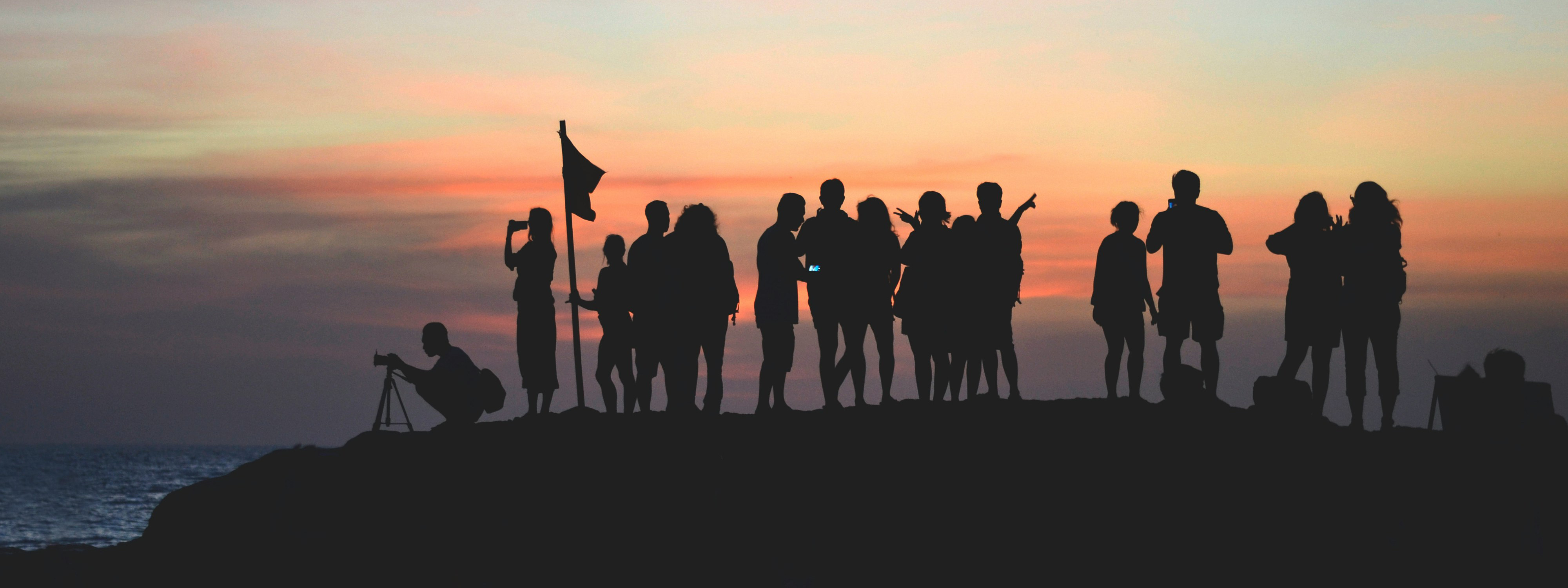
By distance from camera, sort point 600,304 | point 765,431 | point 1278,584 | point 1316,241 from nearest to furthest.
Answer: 1. point 1278,584
2. point 1316,241
3. point 765,431
4. point 600,304

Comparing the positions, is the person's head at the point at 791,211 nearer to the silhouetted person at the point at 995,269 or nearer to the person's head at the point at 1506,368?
the silhouetted person at the point at 995,269

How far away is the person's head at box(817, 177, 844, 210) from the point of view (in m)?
12.6

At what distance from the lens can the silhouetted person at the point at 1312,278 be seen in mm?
12203

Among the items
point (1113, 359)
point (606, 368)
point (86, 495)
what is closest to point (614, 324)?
point (606, 368)

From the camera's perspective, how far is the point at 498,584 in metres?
11.6

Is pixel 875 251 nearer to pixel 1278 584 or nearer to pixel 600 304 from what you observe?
pixel 600 304

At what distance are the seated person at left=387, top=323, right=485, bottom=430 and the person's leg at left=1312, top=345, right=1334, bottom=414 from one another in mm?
8517

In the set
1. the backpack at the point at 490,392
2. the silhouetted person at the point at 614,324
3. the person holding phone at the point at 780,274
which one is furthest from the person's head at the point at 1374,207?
the backpack at the point at 490,392

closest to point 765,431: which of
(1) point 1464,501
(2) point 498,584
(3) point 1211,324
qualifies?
(2) point 498,584

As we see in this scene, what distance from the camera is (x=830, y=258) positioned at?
12719mm

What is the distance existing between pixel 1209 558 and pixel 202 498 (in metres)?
10.6

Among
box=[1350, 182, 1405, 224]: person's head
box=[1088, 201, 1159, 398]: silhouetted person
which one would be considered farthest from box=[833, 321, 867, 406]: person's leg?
box=[1350, 182, 1405, 224]: person's head

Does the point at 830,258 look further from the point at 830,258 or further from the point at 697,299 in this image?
the point at 697,299

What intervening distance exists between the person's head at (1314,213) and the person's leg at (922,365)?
3664 mm
